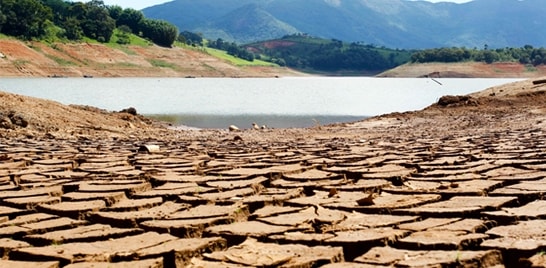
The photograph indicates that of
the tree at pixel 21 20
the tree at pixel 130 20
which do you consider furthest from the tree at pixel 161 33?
the tree at pixel 21 20

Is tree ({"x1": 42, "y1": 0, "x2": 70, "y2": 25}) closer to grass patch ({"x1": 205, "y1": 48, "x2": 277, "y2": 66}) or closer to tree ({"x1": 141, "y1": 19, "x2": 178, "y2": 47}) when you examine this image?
tree ({"x1": 141, "y1": 19, "x2": 178, "y2": 47})

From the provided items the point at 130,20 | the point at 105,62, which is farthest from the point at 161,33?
the point at 105,62

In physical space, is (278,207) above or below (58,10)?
below

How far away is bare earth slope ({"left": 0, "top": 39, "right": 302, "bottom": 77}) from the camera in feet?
206

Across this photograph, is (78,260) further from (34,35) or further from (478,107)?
(34,35)

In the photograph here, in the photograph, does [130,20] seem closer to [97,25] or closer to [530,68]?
[97,25]

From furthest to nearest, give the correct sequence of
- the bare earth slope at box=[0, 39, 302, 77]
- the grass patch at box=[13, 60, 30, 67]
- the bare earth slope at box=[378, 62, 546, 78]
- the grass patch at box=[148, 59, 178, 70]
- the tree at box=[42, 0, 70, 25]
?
1. the bare earth slope at box=[378, 62, 546, 78]
2. the tree at box=[42, 0, 70, 25]
3. the grass patch at box=[148, 59, 178, 70]
4. the bare earth slope at box=[0, 39, 302, 77]
5. the grass patch at box=[13, 60, 30, 67]

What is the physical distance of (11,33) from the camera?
229 ft

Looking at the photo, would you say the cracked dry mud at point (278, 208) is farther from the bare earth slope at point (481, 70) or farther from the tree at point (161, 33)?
the bare earth slope at point (481, 70)

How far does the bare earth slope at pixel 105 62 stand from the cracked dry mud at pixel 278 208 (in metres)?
55.2

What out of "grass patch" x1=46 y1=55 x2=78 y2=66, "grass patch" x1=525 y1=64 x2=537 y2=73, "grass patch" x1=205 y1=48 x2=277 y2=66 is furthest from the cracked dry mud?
"grass patch" x1=205 y1=48 x2=277 y2=66

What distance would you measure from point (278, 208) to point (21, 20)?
7084cm

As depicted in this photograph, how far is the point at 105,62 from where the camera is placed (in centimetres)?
7125

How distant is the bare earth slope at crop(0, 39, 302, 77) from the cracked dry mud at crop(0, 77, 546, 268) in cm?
5522
